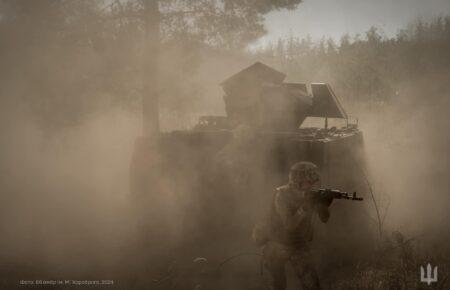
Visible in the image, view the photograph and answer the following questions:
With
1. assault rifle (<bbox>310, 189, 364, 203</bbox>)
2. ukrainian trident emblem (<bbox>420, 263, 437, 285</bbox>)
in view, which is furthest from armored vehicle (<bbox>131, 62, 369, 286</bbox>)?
assault rifle (<bbox>310, 189, 364, 203</bbox>)

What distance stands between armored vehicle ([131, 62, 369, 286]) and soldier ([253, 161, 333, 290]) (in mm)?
3038

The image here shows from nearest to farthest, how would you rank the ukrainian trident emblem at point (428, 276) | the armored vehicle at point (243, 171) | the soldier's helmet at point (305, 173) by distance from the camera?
the soldier's helmet at point (305, 173) → the ukrainian trident emblem at point (428, 276) → the armored vehicle at point (243, 171)

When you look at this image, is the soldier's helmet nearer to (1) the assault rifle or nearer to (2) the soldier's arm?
(1) the assault rifle

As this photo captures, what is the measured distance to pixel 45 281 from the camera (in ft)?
25.9

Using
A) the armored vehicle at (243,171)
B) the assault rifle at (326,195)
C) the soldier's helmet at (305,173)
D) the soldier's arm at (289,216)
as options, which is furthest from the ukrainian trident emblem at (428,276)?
the soldier's helmet at (305,173)

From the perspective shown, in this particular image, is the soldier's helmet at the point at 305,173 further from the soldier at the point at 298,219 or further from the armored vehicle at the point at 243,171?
the armored vehicle at the point at 243,171

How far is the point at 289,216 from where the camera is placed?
17.2 ft

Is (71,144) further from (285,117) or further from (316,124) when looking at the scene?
(316,124)

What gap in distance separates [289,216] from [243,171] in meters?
4.04

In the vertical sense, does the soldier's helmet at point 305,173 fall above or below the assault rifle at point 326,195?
above

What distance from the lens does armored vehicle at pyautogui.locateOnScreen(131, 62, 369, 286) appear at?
899 cm

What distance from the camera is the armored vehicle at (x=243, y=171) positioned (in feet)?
29.5

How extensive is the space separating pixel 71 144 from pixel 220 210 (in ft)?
43.9

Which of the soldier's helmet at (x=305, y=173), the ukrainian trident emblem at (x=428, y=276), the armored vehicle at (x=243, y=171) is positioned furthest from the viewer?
the armored vehicle at (x=243, y=171)
